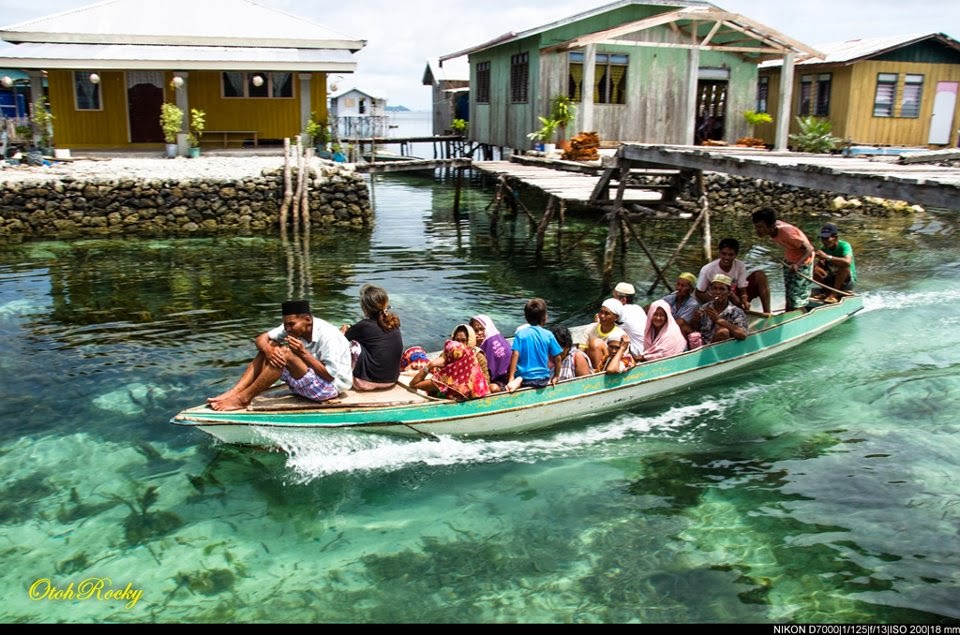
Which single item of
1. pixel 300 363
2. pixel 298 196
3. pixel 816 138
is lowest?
pixel 300 363

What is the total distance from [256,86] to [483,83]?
10030 mm

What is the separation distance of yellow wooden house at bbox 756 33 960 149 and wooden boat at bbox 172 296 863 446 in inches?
870

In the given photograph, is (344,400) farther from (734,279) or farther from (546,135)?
(546,135)

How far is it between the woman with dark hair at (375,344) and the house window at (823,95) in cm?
2844

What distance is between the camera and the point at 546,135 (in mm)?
25109

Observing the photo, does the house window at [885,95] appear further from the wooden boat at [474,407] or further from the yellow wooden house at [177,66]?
the wooden boat at [474,407]

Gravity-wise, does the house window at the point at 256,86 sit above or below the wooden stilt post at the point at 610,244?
above

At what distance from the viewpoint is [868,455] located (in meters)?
9.52

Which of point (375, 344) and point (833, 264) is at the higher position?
point (833, 264)

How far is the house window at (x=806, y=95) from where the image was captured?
3303 centimetres

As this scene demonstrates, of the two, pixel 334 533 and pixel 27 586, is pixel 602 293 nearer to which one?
pixel 334 533

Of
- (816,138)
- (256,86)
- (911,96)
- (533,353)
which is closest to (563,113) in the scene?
(816,138)

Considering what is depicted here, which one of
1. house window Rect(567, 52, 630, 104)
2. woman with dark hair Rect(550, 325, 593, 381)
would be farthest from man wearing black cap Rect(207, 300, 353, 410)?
house window Rect(567, 52, 630, 104)

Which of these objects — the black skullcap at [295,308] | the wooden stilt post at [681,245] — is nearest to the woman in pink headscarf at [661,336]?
the black skullcap at [295,308]
